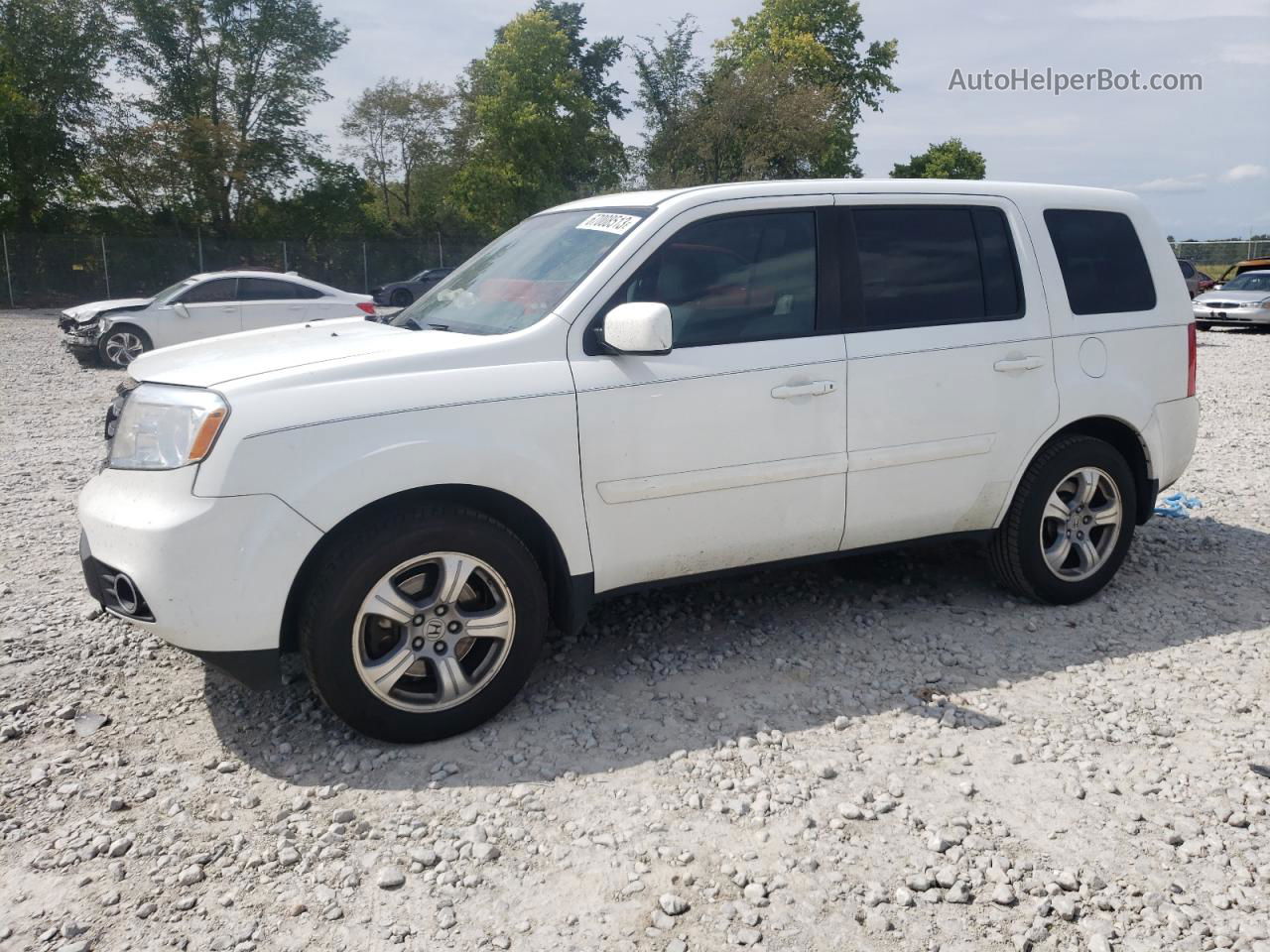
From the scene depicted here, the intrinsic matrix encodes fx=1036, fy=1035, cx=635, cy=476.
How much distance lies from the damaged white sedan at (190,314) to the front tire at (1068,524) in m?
11.7

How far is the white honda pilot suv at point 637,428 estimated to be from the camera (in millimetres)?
3396

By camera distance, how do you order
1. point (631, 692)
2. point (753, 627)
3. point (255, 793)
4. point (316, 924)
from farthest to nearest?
point (753, 627), point (631, 692), point (255, 793), point (316, 924)

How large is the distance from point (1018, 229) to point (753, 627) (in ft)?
7.27

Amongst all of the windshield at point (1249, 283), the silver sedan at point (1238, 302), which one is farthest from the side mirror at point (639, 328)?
the windshield at point (1249, 283)

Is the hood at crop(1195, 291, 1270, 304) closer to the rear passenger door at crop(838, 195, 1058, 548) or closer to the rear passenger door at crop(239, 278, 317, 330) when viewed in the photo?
the rear passenger door at crop(239, 278, 317, 330)

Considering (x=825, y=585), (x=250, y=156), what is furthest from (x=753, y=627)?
(x=250, y=156)

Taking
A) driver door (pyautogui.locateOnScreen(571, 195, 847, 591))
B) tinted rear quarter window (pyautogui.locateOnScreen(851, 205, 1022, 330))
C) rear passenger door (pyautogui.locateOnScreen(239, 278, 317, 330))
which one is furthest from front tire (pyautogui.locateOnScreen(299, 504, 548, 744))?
rear passenger door (pyautogui.locateOnScreen(239, 278, 317, 330))

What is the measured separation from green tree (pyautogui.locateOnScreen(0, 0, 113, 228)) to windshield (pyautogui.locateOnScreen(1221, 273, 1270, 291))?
117ft

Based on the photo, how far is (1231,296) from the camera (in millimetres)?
22750

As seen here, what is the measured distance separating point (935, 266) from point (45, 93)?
40.7 m

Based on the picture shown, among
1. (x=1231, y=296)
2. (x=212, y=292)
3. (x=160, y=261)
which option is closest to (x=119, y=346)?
(x=212, y=292)

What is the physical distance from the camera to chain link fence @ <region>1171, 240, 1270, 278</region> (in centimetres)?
4153

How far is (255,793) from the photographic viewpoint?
3.38 metres

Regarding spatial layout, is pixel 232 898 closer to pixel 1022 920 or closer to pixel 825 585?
pixel 1022 920
